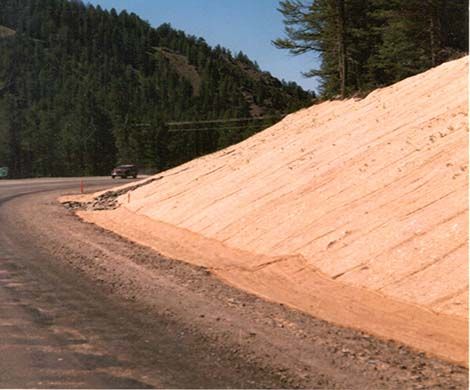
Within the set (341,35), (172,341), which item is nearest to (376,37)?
(341,35)

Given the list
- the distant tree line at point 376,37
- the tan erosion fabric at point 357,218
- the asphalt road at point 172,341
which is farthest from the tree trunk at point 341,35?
the asphalt road at point 172,341

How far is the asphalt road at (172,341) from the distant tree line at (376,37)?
26373mm

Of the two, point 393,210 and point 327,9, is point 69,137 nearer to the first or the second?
point 327,9

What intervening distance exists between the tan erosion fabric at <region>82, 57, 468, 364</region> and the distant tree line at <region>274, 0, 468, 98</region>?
13847mm

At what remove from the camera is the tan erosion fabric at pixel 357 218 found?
917 centimetres

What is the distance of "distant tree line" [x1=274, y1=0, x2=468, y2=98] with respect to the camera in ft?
120

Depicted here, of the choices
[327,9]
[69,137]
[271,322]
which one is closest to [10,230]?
[271,322]

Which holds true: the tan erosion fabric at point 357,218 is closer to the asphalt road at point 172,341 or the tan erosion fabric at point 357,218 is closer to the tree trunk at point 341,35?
the asphalt road at point 172,341

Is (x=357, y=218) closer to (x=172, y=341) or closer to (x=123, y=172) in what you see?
(x=172, y=341)

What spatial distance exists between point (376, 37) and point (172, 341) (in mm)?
42236

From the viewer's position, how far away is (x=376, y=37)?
4525 centimetres

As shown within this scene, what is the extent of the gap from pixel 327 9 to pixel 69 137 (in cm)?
10119

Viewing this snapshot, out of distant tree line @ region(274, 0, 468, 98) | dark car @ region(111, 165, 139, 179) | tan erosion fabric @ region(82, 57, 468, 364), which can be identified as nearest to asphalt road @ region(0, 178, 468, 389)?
tan erosion fabric @ region(82, 57, 468, 364)

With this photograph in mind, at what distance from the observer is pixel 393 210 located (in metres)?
12.6
